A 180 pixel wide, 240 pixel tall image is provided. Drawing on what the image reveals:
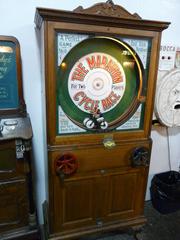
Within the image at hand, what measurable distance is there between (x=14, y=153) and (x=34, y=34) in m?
0.84

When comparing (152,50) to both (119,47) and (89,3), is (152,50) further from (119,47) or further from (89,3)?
(89,3)

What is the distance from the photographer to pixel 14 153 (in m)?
1.28

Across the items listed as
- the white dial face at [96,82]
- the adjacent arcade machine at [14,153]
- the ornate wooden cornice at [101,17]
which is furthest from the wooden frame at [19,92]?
the white dial face at [96,82]

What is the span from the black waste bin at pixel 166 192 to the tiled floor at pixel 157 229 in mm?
64

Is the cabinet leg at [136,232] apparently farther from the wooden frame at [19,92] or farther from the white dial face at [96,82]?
the wooden frame at [19,92]

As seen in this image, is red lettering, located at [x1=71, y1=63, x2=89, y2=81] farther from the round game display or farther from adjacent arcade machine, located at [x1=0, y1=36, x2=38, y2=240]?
adjacent arcade machine, located at [x1=0, y1=36, x2=38, y2=240]

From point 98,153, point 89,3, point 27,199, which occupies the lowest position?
point 27,199

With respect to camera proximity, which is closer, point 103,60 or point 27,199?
point 103,60

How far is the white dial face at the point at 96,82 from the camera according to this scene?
1.25m

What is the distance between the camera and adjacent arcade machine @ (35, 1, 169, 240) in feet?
3.78

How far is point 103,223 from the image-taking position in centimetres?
157

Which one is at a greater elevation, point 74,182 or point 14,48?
point 14,48

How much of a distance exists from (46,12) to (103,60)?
1.37 ft

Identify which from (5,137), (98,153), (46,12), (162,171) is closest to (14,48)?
(46,12)
